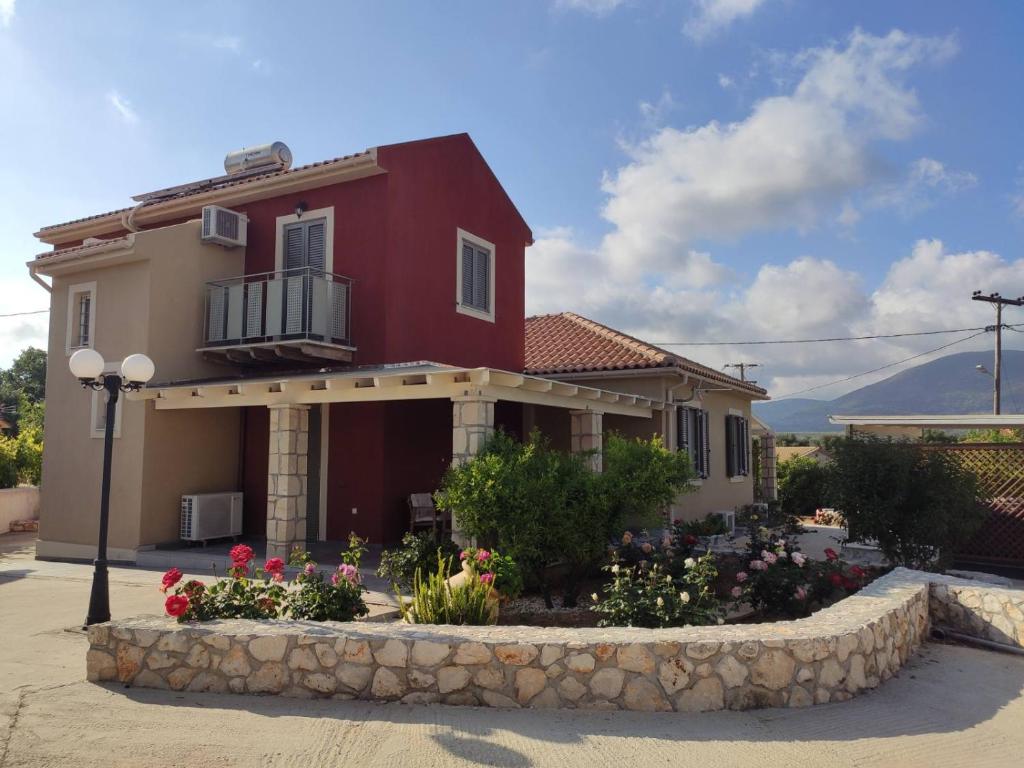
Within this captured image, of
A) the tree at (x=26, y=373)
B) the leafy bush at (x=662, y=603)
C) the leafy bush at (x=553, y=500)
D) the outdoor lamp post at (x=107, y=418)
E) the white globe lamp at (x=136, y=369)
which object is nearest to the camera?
the leafy bush at (x=662, y=603)

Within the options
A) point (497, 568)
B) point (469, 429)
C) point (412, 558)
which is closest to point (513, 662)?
point (497, 568)

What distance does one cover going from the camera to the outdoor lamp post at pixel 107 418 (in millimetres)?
7020

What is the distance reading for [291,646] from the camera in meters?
5.35

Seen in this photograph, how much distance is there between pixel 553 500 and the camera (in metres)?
8.19

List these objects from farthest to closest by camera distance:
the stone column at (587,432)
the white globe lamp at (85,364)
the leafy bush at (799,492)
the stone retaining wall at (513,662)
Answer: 1. the leafy bush at (799,492)
2. the stone column at (587,432)
3. the white globe lamp at (85,364)
4. the stone retaining wall at (513,662)

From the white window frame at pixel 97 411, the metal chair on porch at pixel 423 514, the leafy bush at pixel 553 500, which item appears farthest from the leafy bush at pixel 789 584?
the white window frame at pixel 97 411

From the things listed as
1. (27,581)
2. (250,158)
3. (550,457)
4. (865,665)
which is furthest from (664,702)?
(250,158)

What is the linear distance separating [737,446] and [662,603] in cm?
1230

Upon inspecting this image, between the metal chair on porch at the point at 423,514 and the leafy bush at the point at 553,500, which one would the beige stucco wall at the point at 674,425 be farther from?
the leafy bush at the point at 553,500

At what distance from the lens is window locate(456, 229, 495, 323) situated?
14281 millimetres

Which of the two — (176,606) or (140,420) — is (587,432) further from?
(176,606)

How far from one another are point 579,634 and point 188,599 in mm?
3096

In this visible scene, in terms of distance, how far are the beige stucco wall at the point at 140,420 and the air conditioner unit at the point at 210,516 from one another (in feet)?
1.09

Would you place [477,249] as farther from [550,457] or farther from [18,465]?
[18,465]
